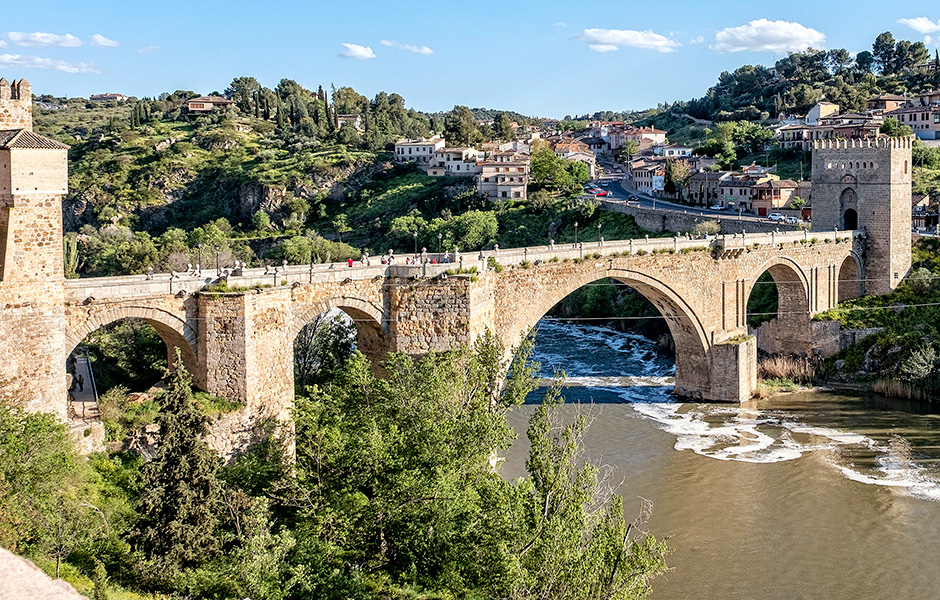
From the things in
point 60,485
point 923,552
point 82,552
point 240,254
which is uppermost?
point 240,254

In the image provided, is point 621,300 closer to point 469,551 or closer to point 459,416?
point 459,416

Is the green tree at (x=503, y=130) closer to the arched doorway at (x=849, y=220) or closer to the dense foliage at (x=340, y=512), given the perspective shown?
the arched doorway at (x=849, y=220)

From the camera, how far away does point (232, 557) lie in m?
14.5

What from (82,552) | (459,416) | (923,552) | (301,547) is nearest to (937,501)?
(923,552)

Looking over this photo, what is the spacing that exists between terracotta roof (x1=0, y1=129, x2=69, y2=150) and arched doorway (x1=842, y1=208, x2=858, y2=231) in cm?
3370

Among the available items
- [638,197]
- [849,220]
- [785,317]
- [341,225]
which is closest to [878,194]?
[849,220]

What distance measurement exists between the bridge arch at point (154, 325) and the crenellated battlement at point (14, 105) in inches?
150

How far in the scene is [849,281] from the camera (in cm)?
3994

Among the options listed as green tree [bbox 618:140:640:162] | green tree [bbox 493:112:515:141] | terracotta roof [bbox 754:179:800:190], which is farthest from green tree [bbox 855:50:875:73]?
terracotta roof [bbox 754:179:800:190]

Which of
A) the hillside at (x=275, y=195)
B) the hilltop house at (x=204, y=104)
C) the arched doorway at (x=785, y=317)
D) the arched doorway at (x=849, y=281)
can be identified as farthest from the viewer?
the hilltop house at (x=204, y=104)

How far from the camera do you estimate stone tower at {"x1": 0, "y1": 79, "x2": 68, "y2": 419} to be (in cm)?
1664

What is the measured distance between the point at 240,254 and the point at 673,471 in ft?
143

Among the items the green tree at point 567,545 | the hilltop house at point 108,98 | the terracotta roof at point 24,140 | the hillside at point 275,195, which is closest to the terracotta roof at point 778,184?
the hillside at point 275,195

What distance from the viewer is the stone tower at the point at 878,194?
38.9 metres
